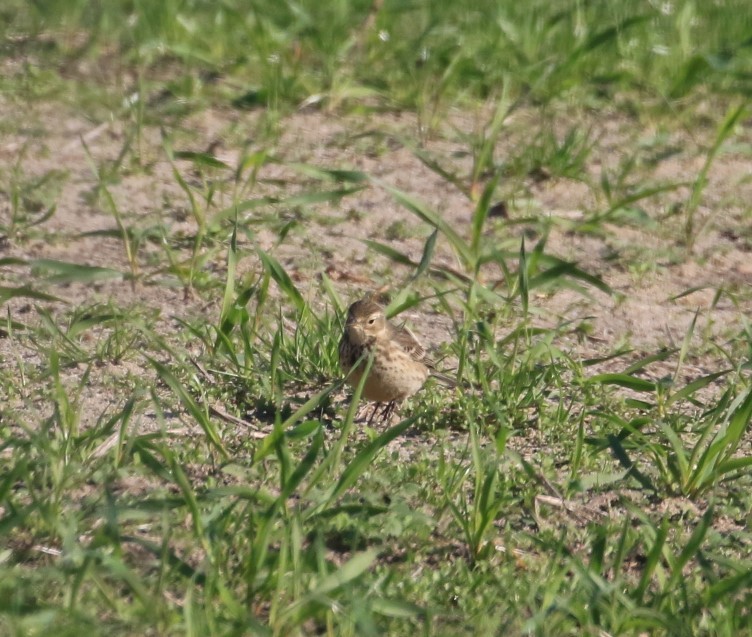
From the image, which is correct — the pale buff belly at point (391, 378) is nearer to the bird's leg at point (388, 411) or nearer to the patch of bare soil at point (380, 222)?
the bird's leg at point (388, 411)

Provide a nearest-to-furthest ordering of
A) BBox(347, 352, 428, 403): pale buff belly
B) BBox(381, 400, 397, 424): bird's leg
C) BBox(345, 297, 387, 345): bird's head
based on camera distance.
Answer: BBox(347, 352, 428, 403): pale buff belly → BBox(345, 297, 387, 345): bird's head → BBox(381, 400, 397, 424): bird's leg

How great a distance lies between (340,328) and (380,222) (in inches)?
63.7

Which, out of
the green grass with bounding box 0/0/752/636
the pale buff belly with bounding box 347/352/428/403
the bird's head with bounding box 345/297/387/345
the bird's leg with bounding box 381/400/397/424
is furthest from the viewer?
the bird's leg with bounding box 381/400/397/424

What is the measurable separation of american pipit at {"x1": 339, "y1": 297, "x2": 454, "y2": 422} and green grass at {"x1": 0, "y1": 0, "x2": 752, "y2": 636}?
125 millimetres

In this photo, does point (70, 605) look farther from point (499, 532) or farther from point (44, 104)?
point (44, 104)

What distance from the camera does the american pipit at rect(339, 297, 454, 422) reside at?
5715 mm

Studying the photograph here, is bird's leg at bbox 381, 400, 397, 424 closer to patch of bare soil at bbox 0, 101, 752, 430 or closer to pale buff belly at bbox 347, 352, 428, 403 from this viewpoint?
pale buff belly at bbox 347, 352, 428, 403

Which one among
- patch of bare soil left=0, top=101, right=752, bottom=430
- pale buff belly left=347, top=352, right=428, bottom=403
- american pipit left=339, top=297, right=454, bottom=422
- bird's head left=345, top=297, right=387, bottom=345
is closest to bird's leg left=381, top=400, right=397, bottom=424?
american pipit left=339, top=297, right=454, bottom=422

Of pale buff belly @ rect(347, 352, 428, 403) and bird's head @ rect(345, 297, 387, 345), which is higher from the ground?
bird's head @ rect(345, 297, 387, 345)

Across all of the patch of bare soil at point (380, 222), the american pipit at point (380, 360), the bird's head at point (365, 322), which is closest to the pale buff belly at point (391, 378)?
the american pipit at point (380, 360)

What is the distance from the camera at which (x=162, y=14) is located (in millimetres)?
9258

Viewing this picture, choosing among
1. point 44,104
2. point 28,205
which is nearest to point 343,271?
point 28,205

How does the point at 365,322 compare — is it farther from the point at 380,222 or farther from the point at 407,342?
the point at 380,222

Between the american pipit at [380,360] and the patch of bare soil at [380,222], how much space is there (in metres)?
0.42
